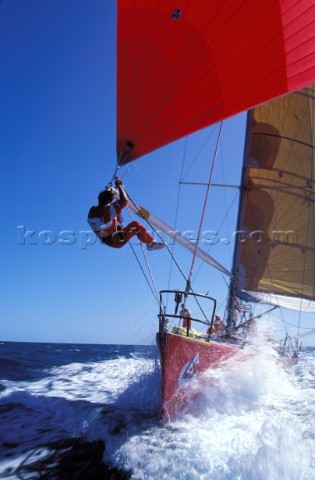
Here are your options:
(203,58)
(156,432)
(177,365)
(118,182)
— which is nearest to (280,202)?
(177,365)

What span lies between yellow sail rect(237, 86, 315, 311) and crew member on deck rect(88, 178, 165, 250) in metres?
7.67

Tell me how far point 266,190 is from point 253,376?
7.31 metres

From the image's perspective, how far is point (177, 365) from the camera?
4539 millimetres

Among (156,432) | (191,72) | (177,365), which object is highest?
(191,72)

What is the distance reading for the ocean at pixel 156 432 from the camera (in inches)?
119

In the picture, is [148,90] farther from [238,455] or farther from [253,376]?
[253,376]

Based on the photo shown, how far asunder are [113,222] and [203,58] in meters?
2.13

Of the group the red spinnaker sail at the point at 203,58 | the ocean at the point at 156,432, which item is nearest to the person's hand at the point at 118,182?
the red spinnaker sail at the point at 203,58

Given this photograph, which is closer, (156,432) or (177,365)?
(156,432)

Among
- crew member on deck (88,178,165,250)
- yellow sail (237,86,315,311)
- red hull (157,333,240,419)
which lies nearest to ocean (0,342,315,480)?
red hull (157,333,240,419)

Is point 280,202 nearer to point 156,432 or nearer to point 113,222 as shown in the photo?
point 113,222

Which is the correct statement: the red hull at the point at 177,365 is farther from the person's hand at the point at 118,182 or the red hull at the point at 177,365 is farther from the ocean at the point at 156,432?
the person's hand at the point at 118,182

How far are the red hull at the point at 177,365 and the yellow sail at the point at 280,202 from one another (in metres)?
6.99

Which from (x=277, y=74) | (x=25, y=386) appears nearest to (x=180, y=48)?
(x=277, y=74)
